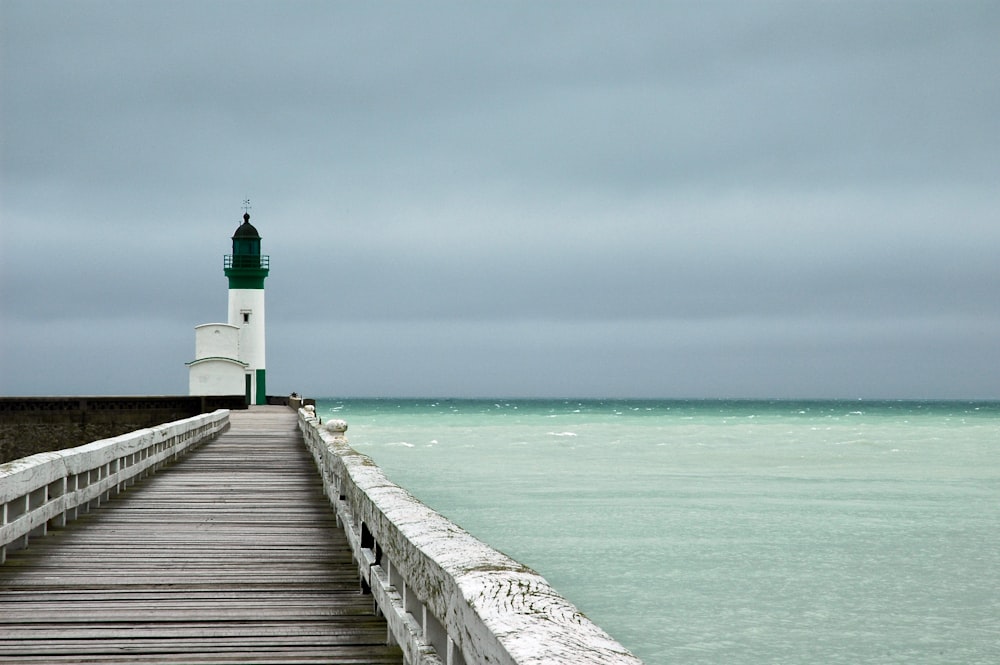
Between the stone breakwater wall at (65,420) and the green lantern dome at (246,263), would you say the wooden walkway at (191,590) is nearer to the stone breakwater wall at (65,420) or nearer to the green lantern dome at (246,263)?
the stone breakwater wall at (65,420)

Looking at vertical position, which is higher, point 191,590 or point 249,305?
point 249,305

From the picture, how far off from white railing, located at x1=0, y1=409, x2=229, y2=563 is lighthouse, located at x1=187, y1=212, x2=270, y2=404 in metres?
37.1

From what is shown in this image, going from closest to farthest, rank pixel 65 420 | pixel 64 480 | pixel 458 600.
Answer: pixel 458 600 < pixel 64 480 < pixel 65 420

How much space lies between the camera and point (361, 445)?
189 ft

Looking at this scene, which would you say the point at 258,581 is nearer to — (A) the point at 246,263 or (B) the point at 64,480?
→ (B) the point at 64,480

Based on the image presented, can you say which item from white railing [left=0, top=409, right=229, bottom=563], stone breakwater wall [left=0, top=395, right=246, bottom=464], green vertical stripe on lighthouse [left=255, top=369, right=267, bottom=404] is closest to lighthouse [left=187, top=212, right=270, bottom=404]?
green vertical stripe on lighthouse [left=255, top=369, right=267, bottom=404]

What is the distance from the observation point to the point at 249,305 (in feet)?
188

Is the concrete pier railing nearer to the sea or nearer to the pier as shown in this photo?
the pier

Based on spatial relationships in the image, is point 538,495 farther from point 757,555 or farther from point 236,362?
point 236,362

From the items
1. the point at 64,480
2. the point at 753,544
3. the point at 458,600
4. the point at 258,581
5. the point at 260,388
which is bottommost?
the point at 753,544

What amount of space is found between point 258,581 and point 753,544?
16.3 meters

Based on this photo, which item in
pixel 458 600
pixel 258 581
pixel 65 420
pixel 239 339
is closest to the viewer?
pixel 458 600

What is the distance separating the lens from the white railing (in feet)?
26.4

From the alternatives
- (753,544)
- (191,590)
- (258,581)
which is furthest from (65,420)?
(191,590)
